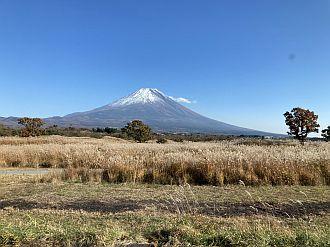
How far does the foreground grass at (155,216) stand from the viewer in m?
5.15

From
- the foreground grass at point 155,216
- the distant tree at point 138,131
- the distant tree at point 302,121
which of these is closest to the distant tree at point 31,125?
the distant tree at point 138,131

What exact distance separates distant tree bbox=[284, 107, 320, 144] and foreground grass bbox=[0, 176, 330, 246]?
93.3 feet

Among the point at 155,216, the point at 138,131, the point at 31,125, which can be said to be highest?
the point at 31,125

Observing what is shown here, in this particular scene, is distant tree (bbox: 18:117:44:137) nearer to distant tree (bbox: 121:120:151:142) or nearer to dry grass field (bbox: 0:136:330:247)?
distant tree (bbox: 121:120:151:142)

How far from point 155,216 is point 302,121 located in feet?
112

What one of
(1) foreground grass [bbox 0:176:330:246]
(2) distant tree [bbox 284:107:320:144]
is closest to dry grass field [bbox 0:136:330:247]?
(1) foreground grass [bbox 0:176:330:246]

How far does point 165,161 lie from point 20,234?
9202 millimetres

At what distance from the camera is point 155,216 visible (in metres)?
6.95

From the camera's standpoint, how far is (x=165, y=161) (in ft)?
46.8

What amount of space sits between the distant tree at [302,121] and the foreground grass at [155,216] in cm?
2843

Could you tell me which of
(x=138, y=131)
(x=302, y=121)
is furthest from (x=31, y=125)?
(x=302, y=121)

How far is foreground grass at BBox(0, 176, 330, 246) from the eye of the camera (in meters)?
5.15

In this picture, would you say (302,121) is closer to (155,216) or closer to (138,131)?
(138,131)

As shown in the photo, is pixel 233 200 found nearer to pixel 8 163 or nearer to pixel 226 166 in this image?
pixel 226 166
